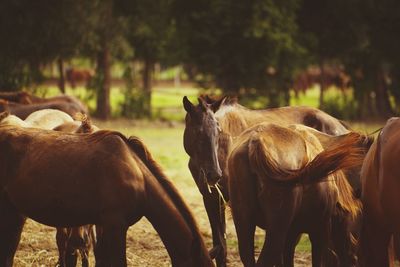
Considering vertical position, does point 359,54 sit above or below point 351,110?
above

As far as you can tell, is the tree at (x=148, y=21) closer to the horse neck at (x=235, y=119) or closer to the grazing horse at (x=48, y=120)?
the grazing horse at (x=48, y=120)

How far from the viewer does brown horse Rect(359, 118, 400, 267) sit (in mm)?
5617

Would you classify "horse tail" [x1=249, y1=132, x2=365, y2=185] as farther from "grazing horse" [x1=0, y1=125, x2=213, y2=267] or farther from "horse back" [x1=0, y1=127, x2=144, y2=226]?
"horse back" [x1=0, y1=127, x2=144, y2=226]

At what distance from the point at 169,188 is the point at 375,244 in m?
1.62

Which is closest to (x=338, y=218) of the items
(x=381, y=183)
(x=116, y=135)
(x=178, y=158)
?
(x=381, y=183)

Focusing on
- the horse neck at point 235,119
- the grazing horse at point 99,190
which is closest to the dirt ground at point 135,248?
the horse neck at point 235,119

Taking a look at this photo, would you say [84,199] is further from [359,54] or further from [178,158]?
[359,54]

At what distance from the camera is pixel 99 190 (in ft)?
21.0

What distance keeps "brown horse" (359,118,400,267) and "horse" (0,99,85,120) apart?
788 cm

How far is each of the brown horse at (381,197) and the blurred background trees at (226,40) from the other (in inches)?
772

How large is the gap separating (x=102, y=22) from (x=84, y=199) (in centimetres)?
→ 2074

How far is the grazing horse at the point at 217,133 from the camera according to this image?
303 inches

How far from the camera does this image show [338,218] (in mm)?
7203

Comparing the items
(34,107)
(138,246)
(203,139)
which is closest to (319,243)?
(203,139)
